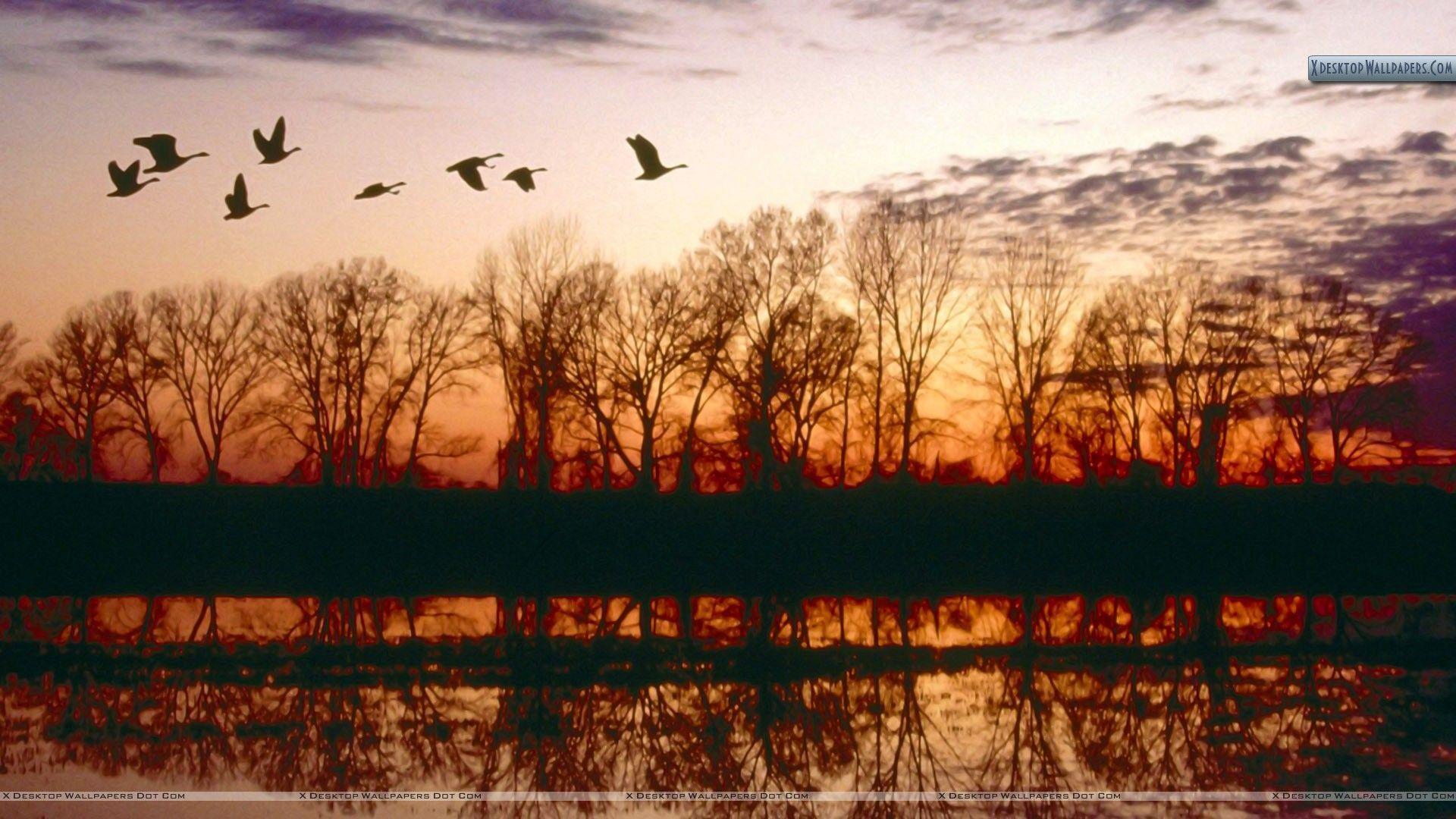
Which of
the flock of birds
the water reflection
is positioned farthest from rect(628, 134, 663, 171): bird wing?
the water reflection

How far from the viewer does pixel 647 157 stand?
448 inches

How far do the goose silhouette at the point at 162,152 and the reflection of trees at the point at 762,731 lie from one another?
15.2 feet

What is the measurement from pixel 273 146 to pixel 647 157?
145 inches

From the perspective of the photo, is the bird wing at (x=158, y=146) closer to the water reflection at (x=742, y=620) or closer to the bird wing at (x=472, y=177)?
the bird wing at (x=472, y=177)

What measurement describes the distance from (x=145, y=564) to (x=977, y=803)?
1884 cm

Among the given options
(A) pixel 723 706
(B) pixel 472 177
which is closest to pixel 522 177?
(B) pixel 472 177

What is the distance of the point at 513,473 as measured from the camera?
36469 mm

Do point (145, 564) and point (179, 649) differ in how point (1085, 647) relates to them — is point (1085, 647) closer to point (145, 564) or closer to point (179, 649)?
point (179, 649)

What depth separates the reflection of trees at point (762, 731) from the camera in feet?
30.5

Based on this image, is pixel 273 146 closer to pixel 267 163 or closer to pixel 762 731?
pixel 267 163

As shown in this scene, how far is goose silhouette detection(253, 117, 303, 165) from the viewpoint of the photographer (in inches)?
476

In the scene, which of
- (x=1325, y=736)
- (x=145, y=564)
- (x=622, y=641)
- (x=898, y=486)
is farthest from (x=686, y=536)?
(x=1325, y=736)

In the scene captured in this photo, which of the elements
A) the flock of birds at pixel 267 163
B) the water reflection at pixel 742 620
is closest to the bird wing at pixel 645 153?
the flock of birds at pixel 267 163

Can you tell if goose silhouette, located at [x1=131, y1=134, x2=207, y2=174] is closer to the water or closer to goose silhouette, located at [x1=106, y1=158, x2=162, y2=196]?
goose silhouette, located at [x1=106, y1=158, x2=162, y2=196]
